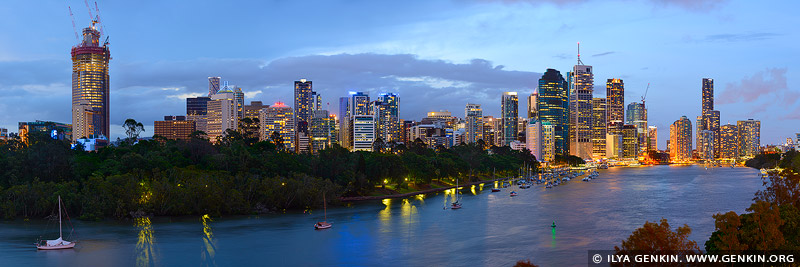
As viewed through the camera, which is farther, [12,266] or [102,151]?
[102,151]

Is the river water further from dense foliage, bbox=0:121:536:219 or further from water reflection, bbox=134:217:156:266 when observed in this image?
dense foliage, bbox=0:121:536:219

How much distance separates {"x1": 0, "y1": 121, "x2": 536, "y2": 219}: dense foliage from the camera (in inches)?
3777

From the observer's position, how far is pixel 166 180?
98812 millimetres

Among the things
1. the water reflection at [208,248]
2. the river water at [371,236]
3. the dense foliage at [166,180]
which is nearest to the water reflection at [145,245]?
the river water at [371,236]

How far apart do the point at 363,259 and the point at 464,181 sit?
134m

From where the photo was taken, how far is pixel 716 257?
4406 centimetres

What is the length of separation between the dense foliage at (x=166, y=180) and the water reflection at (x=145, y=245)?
6.38 m

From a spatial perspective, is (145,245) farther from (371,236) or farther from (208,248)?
(371,236)

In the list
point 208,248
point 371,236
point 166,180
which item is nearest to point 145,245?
point 208,248

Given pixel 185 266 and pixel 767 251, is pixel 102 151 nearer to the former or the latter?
pixel 185 266

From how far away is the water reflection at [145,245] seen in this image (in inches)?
2489

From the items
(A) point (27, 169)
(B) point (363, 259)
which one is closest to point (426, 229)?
(B) point (363, 259)

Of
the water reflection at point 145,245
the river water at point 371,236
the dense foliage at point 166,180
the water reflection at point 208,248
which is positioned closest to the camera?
the water reflection at point 145,245

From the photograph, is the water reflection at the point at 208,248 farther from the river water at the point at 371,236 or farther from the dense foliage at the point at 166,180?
the dense foliage at the point at 166,180
